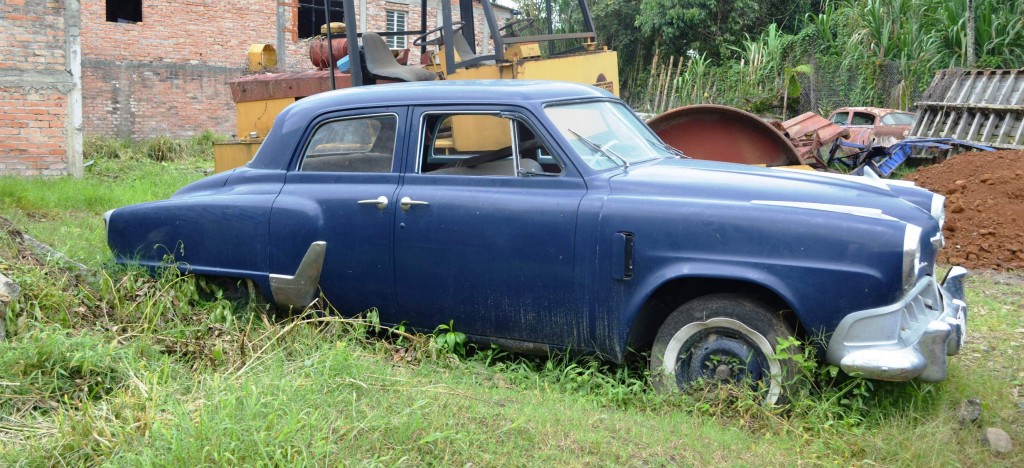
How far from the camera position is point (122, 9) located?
24.2m

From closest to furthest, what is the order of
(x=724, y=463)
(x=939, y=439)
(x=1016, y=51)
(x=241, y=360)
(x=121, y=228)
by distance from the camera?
1. (x=724, y=463)
2. (x=939, y=439)
3. (x=241, y=360)
4. (x=121, y=228)
5. (x=1016, y=51)

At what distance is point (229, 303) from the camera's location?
5.59 metres

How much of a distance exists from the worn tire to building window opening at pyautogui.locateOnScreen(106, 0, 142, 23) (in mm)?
23031

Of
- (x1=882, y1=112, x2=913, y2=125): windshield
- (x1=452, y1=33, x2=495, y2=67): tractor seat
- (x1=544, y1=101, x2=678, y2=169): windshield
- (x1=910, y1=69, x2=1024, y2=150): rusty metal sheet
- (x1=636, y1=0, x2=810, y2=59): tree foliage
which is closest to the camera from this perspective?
(x1=544, y1=101, x2=678, y2=169): windshield

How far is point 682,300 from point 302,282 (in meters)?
2.17

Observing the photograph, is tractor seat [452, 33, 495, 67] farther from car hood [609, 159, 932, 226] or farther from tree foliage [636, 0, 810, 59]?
tree foliage [636, 0, 810, 59]

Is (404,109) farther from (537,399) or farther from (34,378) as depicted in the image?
(34,378)

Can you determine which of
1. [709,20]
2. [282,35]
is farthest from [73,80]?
[709,20]

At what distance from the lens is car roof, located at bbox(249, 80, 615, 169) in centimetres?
517

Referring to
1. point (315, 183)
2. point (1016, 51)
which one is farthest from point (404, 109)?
point (1016, 51)

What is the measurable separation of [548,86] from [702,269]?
5.26 feet

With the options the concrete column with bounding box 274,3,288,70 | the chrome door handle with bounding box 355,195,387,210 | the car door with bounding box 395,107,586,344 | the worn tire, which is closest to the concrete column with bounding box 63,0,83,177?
the chrome door handle with bounding box 355,195,387,210

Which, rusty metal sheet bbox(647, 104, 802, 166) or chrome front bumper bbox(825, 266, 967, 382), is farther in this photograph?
rusty metal sheet bbox(647, 104, 802, 166)

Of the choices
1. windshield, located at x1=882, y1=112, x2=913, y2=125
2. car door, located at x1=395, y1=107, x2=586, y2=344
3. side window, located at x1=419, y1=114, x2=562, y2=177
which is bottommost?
car door, located at x1=395, y1=107, x2=586, y2=344
